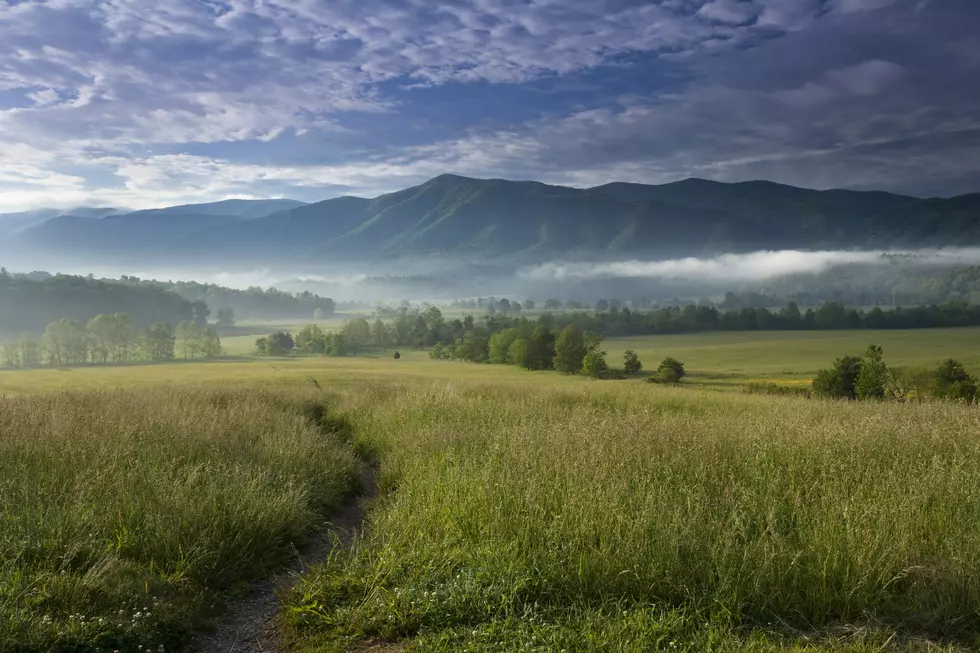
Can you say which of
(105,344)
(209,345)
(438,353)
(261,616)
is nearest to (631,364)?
(438,353)

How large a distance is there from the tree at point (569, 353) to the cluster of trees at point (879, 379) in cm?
2307

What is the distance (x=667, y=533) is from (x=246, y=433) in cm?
792

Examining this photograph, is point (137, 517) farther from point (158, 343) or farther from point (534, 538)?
point (158, 343)

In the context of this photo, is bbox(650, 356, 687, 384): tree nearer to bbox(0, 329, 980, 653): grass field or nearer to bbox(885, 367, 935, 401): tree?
bbox(885, 367, 935, 401): tree

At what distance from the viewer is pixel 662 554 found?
4809mm

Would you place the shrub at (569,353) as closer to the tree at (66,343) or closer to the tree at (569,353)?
the tree at (569,353)

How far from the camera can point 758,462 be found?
24.0ft

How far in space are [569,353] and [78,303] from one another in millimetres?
71491

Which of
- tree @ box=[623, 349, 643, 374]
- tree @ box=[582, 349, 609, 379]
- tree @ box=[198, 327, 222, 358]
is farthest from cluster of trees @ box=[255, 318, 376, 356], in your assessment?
tree @ box=[623, 349, 643, 374]

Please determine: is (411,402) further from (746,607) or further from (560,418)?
(746,607)

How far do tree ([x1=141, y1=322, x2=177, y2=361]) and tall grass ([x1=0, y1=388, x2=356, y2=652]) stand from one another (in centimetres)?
5099

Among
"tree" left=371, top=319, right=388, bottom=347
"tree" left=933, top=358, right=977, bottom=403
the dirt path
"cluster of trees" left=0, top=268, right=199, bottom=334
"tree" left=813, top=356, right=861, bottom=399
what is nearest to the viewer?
the dirt path

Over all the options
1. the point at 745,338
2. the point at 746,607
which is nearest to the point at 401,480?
the point at 746,607

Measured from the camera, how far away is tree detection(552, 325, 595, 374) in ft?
203
